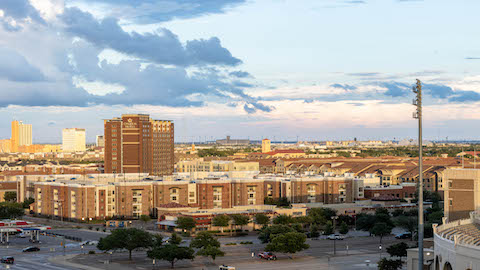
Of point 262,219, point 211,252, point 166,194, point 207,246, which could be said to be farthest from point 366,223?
point 166,194

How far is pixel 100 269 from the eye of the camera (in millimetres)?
74125

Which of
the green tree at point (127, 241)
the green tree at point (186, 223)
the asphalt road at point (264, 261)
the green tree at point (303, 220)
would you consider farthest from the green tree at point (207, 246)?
the green tree at point (303, 220)

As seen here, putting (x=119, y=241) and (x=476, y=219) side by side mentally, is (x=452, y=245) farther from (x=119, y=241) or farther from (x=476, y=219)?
(x=119, y=241)

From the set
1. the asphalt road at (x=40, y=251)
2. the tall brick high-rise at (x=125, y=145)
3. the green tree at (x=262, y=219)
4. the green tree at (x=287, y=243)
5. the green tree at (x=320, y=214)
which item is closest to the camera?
the asphalt road at (x=40, y=251)

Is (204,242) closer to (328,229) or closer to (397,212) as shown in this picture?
(328,229)

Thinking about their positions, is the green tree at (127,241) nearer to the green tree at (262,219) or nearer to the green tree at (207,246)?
the green tree at (207,246)

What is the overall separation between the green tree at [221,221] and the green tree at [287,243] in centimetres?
2442

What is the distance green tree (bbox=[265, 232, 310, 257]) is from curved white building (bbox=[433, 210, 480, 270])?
2852 centimetres

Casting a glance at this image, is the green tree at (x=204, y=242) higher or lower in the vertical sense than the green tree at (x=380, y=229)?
higher

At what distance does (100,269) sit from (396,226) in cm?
5235

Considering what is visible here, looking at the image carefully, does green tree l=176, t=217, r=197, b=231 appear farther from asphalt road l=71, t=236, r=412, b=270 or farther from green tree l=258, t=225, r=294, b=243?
green tree l=258, t=225, r=294, b=243

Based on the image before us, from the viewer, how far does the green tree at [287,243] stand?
266 feet

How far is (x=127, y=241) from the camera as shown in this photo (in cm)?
8069

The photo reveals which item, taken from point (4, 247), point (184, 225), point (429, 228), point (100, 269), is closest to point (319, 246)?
point (429, 228)
